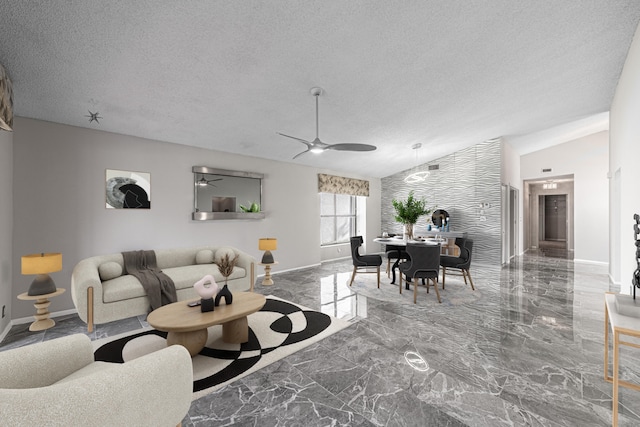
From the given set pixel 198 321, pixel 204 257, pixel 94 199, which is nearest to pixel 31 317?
pixel 94 199

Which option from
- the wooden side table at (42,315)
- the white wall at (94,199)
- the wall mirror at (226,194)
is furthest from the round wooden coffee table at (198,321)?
the wall mirror at (226,194)

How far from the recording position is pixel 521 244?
339 inches

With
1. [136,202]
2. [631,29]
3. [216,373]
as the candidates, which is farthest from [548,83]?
[136,202]

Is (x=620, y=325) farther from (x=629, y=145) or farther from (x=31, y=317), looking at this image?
(x=31, y=317)

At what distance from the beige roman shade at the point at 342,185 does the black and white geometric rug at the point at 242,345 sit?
377 centimetres

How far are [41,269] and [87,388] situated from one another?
2.84 metres

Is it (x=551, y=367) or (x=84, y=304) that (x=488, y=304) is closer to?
(x=551, y=367)

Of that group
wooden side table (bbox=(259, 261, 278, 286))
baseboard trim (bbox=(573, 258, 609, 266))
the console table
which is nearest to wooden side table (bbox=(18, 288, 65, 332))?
wooden side table (bbox=(259, 261, 278, 286))

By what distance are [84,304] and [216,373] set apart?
1790mm

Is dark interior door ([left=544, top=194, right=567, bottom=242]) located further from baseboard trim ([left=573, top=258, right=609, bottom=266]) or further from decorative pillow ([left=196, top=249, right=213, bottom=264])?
decorative pillow ([left=196, top=249, right=213, bottom=264])

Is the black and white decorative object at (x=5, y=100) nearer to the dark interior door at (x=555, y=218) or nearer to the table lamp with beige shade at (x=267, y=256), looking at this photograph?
the table lamp with beige shade at (x=267, y=256)

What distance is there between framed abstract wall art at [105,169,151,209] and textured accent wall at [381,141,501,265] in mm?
6198

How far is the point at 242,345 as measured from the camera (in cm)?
262

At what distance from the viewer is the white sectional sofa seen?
2863mm
